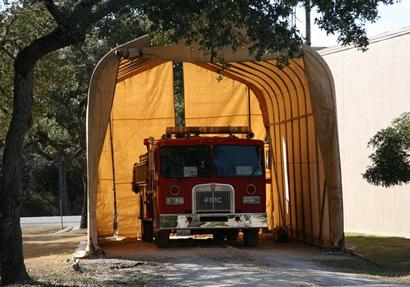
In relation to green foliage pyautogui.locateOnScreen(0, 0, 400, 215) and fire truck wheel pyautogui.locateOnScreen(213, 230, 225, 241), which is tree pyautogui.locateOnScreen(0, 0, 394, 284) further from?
fire truck wheel pyautogui.locateOnScreen(213, 230, 225, 241)

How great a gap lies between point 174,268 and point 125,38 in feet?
42.1

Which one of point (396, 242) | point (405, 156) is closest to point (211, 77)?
point (396, 242)

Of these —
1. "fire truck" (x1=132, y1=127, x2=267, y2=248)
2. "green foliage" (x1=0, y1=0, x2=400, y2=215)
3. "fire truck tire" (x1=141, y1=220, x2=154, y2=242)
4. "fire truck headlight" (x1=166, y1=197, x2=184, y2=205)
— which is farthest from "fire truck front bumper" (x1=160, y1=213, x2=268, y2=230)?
"green foliage" (x1=0, y1=0, x2=400, y2=215)

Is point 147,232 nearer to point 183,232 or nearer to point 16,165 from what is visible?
point 183,232

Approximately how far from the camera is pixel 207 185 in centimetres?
1830

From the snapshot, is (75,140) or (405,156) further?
(75,140)

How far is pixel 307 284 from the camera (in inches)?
509

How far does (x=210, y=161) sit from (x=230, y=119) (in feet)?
19.8

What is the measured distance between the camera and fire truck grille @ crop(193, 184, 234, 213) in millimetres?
18250

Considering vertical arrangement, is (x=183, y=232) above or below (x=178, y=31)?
below

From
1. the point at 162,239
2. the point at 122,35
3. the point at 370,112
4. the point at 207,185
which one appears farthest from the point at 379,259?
the point at 122,35

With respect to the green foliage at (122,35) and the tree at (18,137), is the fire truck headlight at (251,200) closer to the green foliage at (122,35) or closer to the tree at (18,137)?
the green foliage at (122,35)

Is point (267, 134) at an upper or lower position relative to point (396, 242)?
upper

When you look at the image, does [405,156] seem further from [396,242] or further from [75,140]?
[75,140]
